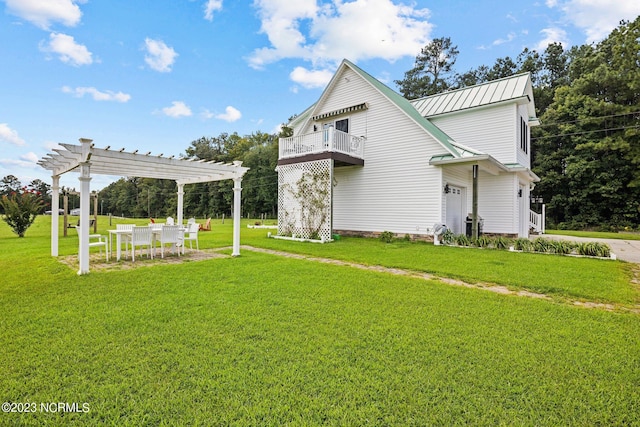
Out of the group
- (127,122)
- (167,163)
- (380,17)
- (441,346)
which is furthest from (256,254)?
(127,122)

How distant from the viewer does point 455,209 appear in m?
13.1

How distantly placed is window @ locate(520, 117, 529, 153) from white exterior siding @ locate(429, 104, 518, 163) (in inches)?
54.4

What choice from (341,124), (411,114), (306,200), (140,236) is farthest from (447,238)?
(140,236)

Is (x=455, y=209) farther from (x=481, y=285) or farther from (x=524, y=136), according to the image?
(x=481, y=285)

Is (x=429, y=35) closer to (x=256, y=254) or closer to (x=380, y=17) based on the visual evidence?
(x=380, y=17)

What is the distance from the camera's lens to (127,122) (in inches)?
717

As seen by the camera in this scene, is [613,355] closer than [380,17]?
Yes

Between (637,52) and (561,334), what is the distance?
30.6 m

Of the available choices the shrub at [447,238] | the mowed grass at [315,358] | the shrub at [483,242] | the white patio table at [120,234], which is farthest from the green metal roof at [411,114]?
the white patio table at [120,234]

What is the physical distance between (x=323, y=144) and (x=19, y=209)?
14.2m

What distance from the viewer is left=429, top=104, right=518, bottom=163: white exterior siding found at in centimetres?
1281

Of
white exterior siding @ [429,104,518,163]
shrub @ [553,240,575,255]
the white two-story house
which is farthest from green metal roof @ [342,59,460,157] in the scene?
shrub @ [553,240,575,255]

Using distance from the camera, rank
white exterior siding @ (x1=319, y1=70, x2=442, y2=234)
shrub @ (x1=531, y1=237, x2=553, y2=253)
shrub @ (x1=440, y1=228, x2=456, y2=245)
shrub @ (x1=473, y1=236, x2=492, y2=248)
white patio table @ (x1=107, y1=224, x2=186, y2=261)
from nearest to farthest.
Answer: white patio table @ (x1=107, y1=224, x2=186, y2=261)
shrub @ (x1=531, y1=237, x2=553, y2=253)
shrub @ (x1=473, y1=236, x2=492, y2=248)
shrub @ (x1=440, y1=228, x2=456, y2=245)
white exterior siding @ (x1=319, y1=70, x2=442, y2=234)

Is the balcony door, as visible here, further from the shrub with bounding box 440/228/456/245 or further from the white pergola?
the white pergola
